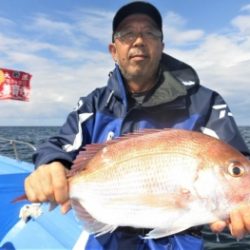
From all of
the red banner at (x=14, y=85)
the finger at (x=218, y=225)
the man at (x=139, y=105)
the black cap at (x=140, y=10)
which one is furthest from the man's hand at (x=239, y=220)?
the red banner at (x=14, y=85)

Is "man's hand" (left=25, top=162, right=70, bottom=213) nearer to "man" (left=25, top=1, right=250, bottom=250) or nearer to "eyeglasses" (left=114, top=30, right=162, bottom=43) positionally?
Answer: "man" (left=25, top=1, right=250, bottom=250)

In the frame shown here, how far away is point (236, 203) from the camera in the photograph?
2131 millimetres

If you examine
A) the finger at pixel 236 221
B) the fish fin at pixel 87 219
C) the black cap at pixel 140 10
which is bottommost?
the fish fin at pixel 87 219

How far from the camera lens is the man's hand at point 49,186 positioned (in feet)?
7.55

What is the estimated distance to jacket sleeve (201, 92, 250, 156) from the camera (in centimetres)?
262

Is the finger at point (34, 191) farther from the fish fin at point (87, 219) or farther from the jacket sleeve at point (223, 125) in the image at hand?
the jacket sleeve at point (223, 125)

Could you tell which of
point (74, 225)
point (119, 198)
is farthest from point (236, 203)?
point (74, 225)

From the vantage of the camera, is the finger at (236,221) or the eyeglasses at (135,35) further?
the eyeglasses at (135,35)

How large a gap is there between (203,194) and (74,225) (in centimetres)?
283

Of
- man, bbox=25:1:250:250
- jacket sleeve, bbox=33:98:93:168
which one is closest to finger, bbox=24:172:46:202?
man, bbox=25:1:250:250

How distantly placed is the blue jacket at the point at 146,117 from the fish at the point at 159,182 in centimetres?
36

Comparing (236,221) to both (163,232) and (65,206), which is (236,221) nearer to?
(163,232)

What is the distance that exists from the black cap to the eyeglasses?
10 cm

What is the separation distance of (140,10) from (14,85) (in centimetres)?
1355
